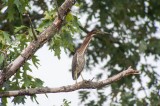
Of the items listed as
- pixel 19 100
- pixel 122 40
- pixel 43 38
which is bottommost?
pixel 19 100

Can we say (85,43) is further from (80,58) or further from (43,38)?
(43,38)

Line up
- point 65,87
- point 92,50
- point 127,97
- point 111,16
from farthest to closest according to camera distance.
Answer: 1. point 92,50
2. point 111,16
3. point 127,97
4. point 65,87

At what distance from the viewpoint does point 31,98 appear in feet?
12.0

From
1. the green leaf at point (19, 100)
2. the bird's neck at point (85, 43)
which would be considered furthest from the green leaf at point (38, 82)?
the bird's neck at point (85, 43)

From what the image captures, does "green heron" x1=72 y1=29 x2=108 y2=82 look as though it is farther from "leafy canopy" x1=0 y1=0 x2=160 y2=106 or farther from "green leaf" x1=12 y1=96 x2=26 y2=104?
Result: "leafy canopy" x1=0 y1=0 x2=160 y2=106

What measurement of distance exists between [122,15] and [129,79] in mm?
1181

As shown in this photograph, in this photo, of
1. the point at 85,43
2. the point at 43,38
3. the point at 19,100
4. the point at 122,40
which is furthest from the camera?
the point at 122,40

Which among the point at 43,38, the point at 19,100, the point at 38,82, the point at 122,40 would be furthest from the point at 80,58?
the point at 122,40

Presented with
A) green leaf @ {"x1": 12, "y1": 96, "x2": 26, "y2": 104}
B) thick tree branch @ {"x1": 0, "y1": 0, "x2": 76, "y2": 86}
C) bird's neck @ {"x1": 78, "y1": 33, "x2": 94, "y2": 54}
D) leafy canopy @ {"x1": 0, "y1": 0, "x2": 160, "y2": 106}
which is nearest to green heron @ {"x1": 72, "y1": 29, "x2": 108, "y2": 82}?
bird's neck @ {"x1": 78, "y1": 33, "x2": 94, "y2": 54}

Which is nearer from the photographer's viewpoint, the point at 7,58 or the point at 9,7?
the point at 7,58

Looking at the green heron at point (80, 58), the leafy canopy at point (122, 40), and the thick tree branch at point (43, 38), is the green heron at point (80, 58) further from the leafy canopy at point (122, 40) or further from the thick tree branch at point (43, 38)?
the leafy canopy at point (122, 40)

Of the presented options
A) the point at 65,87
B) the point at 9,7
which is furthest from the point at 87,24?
the point at 65,87

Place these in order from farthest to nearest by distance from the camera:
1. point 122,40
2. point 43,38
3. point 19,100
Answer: point 122,40 → point 19,100 → point 43,38

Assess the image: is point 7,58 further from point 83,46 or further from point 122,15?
point 122,15
